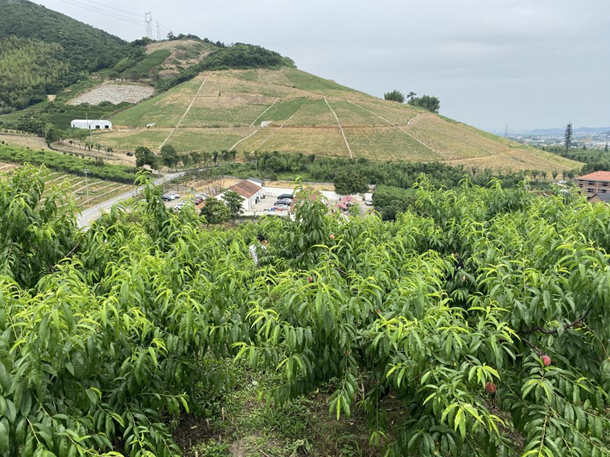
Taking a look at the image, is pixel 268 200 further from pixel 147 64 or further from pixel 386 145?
pixel 147 64

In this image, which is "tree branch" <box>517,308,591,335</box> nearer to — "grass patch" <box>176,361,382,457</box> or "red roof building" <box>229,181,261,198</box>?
"grass patch" <box>176,361,382,457</box>

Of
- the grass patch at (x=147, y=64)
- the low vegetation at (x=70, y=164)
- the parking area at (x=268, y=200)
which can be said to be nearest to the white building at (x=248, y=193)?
the parking area at (x=268, y=200)

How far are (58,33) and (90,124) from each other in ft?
291

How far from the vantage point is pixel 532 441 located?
294 cm

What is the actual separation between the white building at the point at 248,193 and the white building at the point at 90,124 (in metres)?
52.8

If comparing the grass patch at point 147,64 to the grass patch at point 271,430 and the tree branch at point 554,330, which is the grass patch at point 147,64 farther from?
the tree branch at point 554,330

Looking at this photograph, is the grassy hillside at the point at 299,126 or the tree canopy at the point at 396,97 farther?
the tree canopy at the point at 396,97

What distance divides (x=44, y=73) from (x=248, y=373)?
139329mm

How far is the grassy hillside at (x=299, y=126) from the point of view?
7888 centimetres

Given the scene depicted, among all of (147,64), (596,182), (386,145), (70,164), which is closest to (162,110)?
(70,164)

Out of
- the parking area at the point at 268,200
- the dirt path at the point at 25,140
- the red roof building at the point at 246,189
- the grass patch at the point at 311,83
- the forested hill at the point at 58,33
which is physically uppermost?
the forested hill at the point at 58,33

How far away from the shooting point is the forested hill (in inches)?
5202

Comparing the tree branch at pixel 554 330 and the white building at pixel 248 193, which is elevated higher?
the tree branch at pixel 554 330

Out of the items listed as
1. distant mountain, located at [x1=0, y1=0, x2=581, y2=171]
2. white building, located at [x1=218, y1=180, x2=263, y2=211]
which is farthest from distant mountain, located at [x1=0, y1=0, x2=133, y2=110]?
white building, located at [x1=218, y1=180, x2=263, y2=211]
